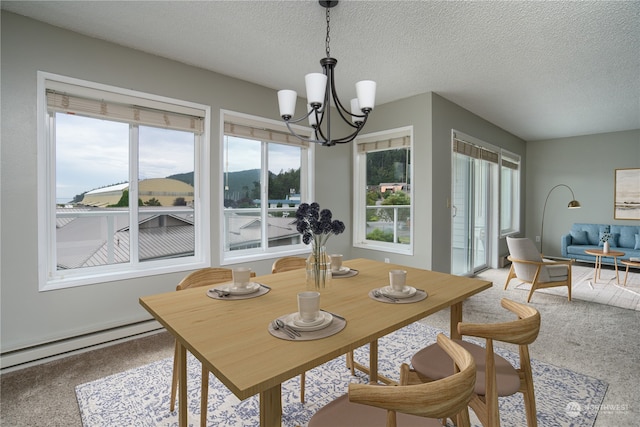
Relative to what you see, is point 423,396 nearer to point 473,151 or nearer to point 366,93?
point 366,93

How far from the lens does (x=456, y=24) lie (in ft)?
7.80

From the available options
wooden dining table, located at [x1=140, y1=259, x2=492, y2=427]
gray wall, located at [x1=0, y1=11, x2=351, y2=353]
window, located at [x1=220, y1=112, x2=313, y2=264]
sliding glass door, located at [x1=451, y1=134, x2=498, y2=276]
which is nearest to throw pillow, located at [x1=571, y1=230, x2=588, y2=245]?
sliding glass door, located at [x1=451, y1=134, x2=498, y2=276]

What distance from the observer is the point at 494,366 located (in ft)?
3.63

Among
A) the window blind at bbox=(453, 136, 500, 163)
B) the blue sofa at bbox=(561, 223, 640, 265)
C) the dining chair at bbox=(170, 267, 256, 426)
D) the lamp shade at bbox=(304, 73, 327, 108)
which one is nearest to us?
the lamp shade at bbox=(304, 73, 327, 108)

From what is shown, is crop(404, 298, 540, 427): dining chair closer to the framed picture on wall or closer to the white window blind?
the white window blind

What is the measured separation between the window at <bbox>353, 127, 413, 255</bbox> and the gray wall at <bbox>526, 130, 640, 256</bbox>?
4625 mm

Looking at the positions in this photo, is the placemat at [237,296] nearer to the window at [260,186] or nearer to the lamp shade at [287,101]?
the lamp shade at [287,101]

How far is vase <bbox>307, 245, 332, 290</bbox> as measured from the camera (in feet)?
5.16

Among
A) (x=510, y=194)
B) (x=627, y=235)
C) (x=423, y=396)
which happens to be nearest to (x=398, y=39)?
(x=423, y=396)

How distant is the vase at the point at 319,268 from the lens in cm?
157

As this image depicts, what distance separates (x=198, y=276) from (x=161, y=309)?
Answer: 0.54 metres

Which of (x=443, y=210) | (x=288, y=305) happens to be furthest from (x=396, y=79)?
(x=288, y=305)

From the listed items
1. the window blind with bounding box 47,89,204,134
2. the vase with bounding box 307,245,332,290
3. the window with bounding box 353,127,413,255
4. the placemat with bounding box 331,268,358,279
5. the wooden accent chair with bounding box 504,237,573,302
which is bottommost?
the wooden accent chair with bounding box 504,237,573,302

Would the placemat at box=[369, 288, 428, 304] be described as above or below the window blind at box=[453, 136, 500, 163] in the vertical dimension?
below
